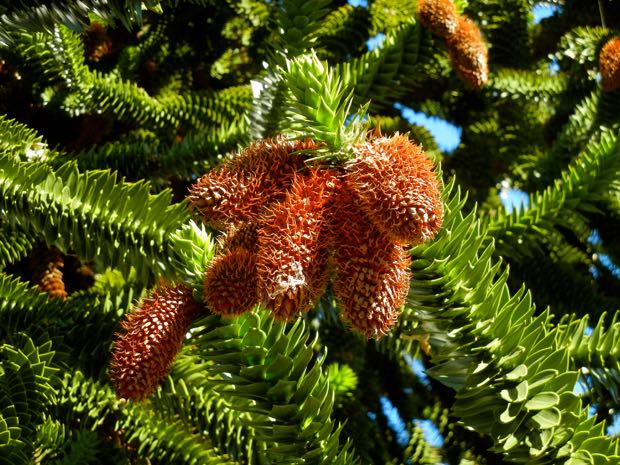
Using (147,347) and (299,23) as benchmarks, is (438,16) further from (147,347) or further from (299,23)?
(147,347)

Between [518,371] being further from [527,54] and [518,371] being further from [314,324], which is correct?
[527,54]

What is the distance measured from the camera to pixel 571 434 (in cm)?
102

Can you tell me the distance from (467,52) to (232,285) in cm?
121

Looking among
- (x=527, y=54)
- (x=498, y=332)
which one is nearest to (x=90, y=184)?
(x=498, y=332)

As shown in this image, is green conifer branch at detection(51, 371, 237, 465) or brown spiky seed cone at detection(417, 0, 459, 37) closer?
green conifer branch at detection(51, 371, 237, 465)

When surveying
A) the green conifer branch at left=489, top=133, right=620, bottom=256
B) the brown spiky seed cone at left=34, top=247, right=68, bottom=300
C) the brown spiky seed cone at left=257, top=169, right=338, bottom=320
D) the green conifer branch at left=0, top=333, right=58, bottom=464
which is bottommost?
the brown spiky seed cone at left=34, top=247, right=68, bottom=300

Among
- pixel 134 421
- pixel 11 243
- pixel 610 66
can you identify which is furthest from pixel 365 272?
pixel 610 66

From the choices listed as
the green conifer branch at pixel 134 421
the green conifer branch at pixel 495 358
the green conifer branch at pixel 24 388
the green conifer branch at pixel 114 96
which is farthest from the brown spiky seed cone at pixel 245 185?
the green conifer branch at pixel 114 96

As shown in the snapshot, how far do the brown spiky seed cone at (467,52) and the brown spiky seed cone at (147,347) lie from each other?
1.18 meters

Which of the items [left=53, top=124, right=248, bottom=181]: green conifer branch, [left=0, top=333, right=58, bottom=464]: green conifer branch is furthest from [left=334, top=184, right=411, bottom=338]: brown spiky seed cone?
[left=53, top=124, right=248, bottom=181]: green conifer branch

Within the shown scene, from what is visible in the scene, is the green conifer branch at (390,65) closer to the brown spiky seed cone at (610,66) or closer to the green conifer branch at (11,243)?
the brown spiky seed cone at (610,66)

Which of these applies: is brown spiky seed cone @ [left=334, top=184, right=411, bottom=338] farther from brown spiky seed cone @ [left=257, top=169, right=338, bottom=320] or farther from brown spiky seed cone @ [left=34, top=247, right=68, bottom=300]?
brown spiky seed cone @ [left=34, top=247, right=68, bottom=300]

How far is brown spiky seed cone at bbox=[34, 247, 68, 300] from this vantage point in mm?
1837

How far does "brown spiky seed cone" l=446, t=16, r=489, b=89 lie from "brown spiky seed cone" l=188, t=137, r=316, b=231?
3.32ft
